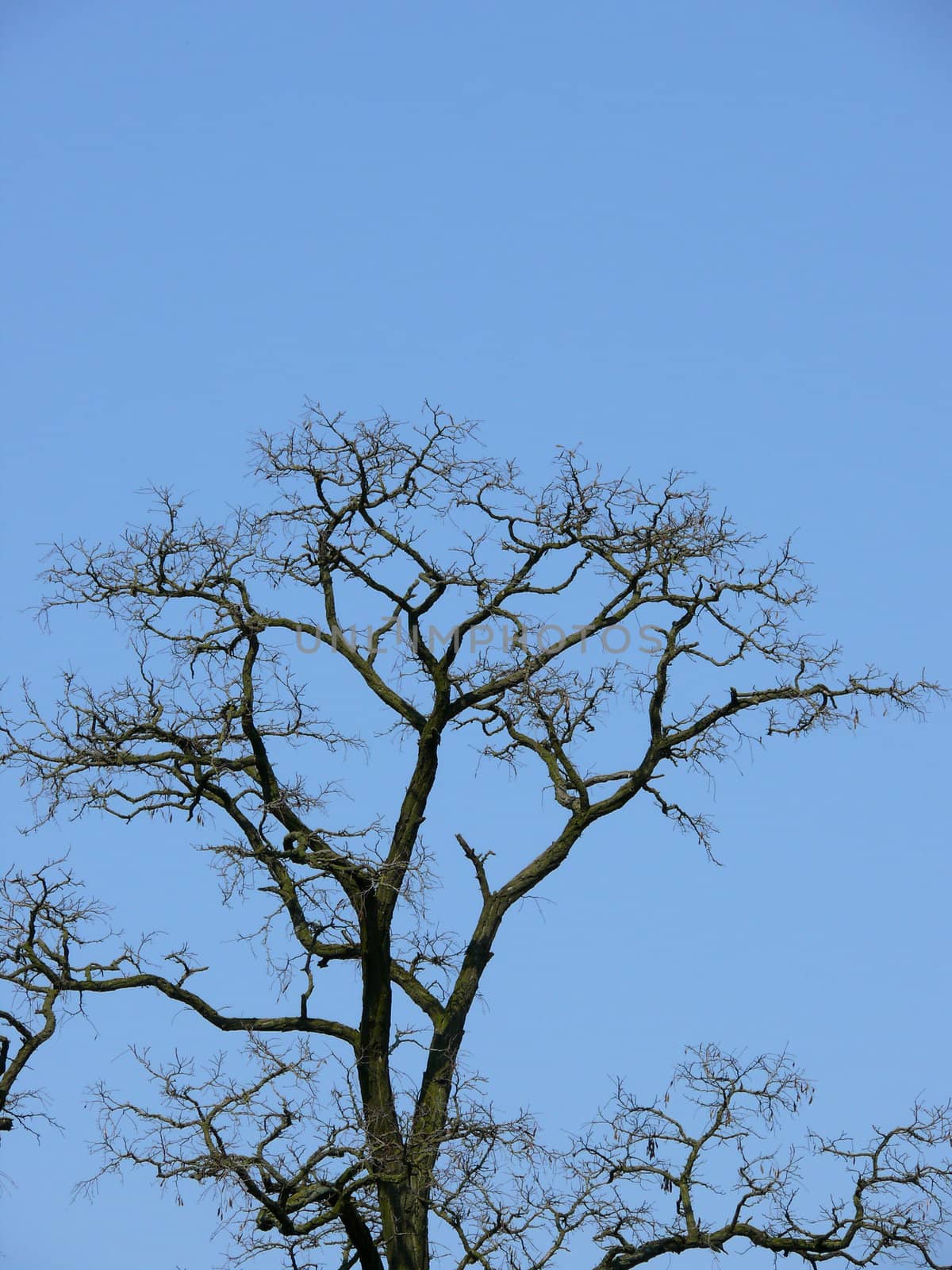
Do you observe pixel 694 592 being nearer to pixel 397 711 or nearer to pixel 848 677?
pixel 848 677

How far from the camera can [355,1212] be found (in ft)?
A: 40.3

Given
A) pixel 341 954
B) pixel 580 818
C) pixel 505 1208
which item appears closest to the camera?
pixel 505 1208

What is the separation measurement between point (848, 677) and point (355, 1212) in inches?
227

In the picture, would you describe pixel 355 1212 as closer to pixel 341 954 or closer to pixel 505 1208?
pixel 505 1208

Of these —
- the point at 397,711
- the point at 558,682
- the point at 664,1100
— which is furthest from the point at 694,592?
the point at 664,1100

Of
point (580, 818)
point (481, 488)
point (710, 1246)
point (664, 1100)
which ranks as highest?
point (481, 488)

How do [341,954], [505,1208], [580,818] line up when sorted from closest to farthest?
[505,1208], [341,954], [580,818]

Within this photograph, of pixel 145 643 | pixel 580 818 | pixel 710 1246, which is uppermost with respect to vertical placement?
pixel 145 643

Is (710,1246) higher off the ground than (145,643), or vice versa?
(145,643)

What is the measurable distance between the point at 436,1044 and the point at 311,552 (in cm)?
407

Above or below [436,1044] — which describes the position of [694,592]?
above

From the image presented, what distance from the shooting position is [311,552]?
1410 centimetres

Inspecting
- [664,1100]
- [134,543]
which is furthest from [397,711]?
[664,1100]

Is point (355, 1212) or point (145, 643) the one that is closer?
point (355, 1212)
